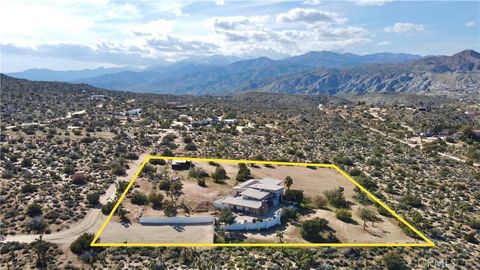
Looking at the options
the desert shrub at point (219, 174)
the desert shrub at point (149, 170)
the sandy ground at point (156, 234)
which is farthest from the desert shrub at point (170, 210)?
the desert shrub at point (149, 170)

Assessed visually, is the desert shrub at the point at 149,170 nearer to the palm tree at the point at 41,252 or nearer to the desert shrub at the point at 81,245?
the desert shrub at the point at 81,245

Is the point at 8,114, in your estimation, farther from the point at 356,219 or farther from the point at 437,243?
the point at 437,243

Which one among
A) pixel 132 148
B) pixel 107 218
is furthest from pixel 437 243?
pixel 132 148

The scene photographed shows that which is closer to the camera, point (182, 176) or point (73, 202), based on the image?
point (73, 202)

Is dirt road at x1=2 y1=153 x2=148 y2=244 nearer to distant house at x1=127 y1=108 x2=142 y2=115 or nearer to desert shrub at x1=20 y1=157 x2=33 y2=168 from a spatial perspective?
desert shrub at x1=20 y1=157 x2=33 y2=168

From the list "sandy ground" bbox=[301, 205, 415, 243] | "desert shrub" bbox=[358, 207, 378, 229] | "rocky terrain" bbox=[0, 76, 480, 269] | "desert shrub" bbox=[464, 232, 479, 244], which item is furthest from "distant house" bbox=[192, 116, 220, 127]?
"desert shrub" bbox=[464, 232, 479, 244]
